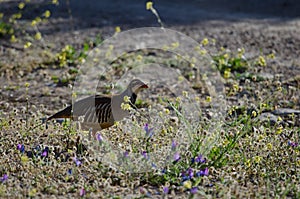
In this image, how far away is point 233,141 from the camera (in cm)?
497

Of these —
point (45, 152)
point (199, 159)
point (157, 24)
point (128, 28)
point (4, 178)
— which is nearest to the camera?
point (4, 178)

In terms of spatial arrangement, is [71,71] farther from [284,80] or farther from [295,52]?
[295,52]

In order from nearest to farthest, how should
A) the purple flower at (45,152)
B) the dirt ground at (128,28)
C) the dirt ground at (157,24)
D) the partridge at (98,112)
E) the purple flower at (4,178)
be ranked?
1. the purple flower at (4,178)
2. the purple flower at (45,152)
3. the partridge at (98,112)
4. the dirt ground at (128,28)
5. the dirt ground at (157,24)

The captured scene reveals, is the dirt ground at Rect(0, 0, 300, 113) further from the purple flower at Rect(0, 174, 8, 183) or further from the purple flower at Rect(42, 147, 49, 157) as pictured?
the purple flower at Rect(0, 174, 8, 183)

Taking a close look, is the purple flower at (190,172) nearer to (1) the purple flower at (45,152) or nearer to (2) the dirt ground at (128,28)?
(1) the purple flower at (45,152)

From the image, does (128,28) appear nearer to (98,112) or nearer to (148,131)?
(98,112)

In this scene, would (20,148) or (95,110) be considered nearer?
(20,148)

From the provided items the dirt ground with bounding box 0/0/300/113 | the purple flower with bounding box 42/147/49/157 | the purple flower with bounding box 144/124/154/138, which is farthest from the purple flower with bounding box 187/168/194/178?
the dirt ground with bounding box 0/0/300/113

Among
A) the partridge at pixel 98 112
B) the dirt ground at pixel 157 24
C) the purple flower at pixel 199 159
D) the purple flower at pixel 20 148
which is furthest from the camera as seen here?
the dirt ground at pixel 157 24

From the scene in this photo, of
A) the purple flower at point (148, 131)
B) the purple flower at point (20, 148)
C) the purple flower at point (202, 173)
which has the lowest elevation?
the purple flower at point (202, 173)

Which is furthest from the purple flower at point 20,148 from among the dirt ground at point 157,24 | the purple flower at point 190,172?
the dirt ground at point 157,24

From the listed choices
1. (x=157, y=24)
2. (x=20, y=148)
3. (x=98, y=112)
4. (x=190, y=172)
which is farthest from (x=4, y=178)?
(x=157, y=24)

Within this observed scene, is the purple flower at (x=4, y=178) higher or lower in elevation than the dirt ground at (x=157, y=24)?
lower

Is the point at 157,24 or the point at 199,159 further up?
the point at 157,24
